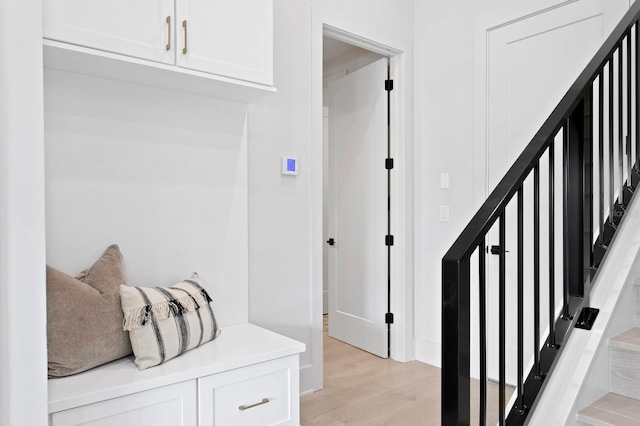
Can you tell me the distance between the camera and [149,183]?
2123 mm

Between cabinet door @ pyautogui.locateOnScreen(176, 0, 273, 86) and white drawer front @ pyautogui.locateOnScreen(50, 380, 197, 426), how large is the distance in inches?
51.9

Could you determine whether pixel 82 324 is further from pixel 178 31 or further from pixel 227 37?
pixel 227 37

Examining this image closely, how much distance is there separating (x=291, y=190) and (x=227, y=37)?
1.01 metres

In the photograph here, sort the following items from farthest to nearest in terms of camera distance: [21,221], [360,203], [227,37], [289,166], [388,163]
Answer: [360,203], [388,163], [289,166], [227,37], [21,221]

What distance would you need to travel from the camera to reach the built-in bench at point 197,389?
4.86 feet

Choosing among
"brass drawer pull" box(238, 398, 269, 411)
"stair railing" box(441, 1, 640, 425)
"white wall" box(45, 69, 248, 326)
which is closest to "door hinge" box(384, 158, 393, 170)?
"white wall" box(45, 69, 248, 326)

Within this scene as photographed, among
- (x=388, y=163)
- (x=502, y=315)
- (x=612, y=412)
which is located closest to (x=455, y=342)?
(x=502, y=315)

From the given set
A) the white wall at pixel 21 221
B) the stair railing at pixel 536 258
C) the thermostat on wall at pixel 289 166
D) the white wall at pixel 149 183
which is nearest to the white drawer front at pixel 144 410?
the white wall at pixel 21 221

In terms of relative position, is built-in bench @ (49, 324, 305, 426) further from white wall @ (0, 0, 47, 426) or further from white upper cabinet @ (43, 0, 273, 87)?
white upper cabinet @ (43, 0, 273, 87)

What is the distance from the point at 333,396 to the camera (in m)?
2.80

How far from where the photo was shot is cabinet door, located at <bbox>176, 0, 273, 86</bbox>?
1.88m

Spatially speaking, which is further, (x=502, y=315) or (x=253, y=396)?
(x=253, y=396)

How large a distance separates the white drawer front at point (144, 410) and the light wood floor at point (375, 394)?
0.97 metres

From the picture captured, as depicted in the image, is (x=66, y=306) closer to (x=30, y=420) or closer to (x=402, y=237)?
(x=30, y=420)
